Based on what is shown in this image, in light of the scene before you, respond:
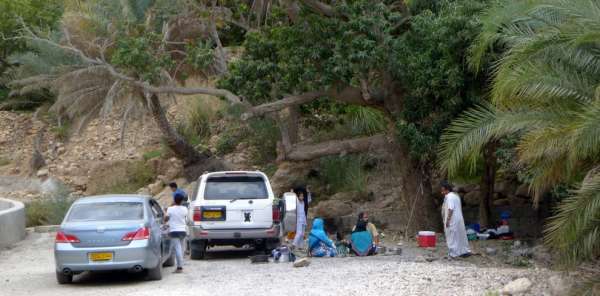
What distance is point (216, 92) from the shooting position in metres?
19.8

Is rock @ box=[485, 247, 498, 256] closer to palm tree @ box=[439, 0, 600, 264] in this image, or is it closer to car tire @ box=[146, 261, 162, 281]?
palm tree @ box=[439, 0, 600, 264]

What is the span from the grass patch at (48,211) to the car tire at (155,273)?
45.2ft

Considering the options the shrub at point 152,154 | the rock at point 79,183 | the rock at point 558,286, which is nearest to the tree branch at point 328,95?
the rock at point 558,286

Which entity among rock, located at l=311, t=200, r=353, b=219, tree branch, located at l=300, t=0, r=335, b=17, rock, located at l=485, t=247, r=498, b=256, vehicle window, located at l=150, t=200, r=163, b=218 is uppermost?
tree branch, located at l=300, t=0, r=335, b=17

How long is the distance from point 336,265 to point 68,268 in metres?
4.91

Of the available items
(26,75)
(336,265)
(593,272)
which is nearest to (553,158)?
(593,272)

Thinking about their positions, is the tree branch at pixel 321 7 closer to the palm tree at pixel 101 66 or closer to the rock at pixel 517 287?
the palm tree at pixel 101 66

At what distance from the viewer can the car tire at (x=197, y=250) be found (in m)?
17.3

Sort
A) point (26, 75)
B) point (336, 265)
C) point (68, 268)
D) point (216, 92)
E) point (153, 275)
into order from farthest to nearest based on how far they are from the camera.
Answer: point (26, 75), point (216, 92), point (336, 265), point (153, 275), point (68, 268)

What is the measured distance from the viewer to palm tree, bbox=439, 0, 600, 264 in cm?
1033

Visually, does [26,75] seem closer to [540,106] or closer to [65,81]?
[65,81]

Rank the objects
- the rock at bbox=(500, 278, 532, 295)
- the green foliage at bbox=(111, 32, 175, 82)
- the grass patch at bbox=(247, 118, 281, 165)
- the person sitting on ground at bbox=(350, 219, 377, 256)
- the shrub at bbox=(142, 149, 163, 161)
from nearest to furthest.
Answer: the rock at bbox=(500, 278, 532, 295) < the person sitting on ground at bbox=(350, 219, 377, 256) < the green foliage at bbox=(111, 32, 175, 82) < the grass patch at bbox=(247, 118, 281, 165) < the shrub at bbox=(142, 149, 163, 161)

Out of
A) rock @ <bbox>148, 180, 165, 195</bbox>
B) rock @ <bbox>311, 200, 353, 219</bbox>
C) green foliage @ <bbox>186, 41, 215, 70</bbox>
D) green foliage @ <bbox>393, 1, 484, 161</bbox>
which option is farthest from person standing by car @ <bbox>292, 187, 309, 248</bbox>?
rock @ <bbox>148, 180, 165, 195</bbox>

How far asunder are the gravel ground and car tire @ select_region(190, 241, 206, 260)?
51cm
